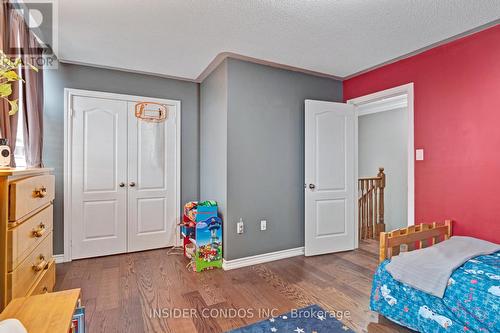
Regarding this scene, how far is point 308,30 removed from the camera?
2.48 meters

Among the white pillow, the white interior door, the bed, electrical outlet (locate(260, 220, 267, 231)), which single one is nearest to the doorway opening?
the white interior door

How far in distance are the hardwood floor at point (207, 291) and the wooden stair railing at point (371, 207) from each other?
1205 millimetres

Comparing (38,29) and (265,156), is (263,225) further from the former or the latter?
(38,29)

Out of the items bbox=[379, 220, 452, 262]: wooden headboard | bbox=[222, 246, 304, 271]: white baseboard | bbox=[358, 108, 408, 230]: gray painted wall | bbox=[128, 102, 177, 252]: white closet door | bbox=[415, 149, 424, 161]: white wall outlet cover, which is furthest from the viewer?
bbox=[358, 108, 408, 230]: gray painted wall

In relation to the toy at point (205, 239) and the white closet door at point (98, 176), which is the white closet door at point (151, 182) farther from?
the toy at point (205, 239)

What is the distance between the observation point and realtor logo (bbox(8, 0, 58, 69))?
2086 millimetres

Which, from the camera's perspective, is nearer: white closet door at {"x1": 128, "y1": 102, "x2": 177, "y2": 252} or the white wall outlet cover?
the white wall outlet cover

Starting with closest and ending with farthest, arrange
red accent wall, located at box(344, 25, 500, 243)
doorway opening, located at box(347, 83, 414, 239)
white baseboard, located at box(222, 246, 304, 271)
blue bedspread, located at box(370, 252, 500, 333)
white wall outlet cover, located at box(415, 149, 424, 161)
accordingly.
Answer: blue bedspread, located at box(370, 252, 500, 333) < red accent wall, located at box(344, 25, 500, 243) < white wall outlet cover, located at box(415, 149, 424, 161) < white baseboard, located at box(222, 246, 304, 271) < doorway opening, located at box(347, 83, 414, 239)

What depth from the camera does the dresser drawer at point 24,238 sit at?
127cm

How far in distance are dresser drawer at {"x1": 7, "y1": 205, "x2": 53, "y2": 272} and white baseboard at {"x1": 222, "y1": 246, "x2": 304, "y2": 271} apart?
1753 millimetres

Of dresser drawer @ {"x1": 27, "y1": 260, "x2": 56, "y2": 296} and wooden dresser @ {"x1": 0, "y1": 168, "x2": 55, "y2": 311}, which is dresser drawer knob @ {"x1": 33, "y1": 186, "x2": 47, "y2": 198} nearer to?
wooden dresser @ {"x1": 0, "y1": 168, "x2": 55, "y2": 311}

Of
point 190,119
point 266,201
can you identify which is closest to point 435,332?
point 266,201

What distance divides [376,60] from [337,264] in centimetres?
241

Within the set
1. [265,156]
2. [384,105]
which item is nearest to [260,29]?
[265,156]
